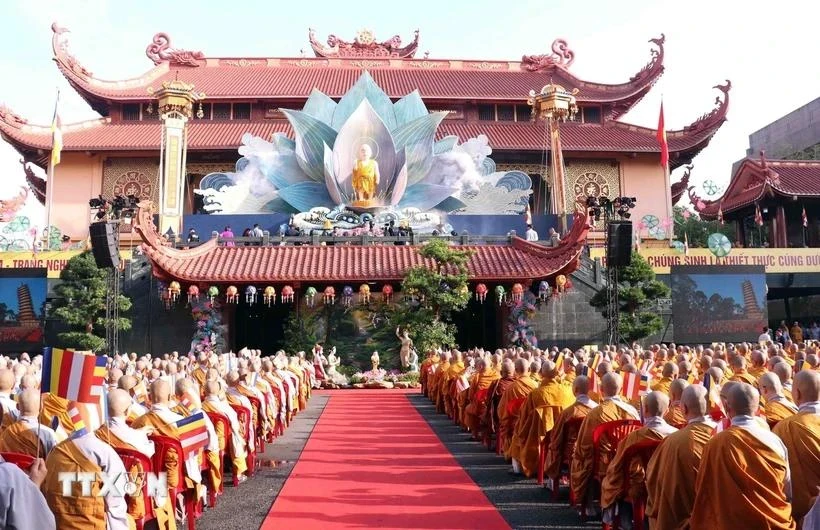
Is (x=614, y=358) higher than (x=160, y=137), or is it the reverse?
(x=160, y=137)


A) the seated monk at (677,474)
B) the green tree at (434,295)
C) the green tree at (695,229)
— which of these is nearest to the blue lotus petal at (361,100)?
the green tree at (434,295)

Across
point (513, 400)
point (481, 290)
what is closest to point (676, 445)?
point (513, 400)

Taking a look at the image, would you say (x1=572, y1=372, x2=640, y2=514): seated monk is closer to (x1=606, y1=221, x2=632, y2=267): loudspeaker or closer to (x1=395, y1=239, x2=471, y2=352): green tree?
(x1=606, y1=221, x2=632, y2=267): loudspeaker

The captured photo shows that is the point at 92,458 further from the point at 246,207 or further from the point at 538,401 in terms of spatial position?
the point at 246,207

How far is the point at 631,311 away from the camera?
2016cm

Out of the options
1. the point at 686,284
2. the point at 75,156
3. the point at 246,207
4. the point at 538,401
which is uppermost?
the point at 75,156

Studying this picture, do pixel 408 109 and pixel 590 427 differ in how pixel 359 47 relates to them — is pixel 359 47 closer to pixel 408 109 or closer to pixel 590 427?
pixel 408 109

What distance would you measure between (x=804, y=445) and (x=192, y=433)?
424 centimetres

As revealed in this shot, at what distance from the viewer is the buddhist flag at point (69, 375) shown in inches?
→ 169

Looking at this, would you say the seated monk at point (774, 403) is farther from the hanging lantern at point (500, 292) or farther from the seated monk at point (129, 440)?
the hanging lantern at point (500, 292)

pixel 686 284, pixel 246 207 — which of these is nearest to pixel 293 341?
pixel 246 207

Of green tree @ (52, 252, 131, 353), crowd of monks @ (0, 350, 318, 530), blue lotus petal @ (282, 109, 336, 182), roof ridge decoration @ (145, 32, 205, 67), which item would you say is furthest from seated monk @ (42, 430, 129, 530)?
roof ridge decoration @ (145, 32, 205, 67)

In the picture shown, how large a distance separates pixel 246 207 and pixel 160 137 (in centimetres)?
477

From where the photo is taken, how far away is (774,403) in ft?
18.4
